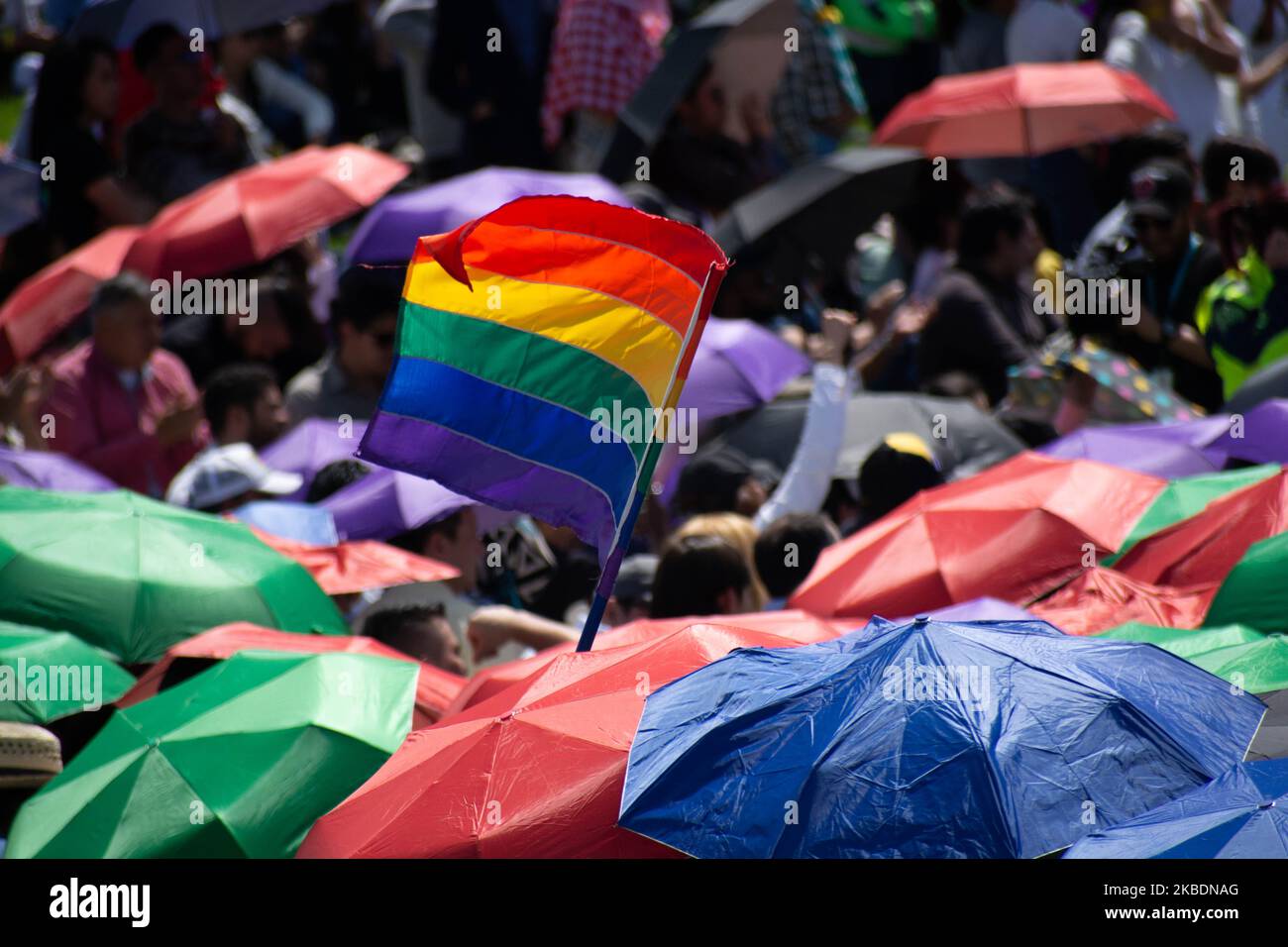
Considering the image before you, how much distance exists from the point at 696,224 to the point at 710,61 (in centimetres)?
90

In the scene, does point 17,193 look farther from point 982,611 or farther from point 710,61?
point 982,611

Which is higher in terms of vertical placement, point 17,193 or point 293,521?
point 17,193

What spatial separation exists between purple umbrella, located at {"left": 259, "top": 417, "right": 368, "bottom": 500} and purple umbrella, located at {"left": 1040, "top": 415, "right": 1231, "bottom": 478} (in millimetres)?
2901

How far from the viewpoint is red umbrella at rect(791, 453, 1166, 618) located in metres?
7.13

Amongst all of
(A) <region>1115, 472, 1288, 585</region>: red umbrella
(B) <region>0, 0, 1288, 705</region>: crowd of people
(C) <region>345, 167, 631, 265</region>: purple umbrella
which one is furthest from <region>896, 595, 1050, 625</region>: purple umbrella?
(C) <region>345, 167, 631, 265</region>: purple umbrella

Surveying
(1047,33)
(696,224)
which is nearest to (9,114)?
(696,224)

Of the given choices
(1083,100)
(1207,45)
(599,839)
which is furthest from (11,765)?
(1207,45)

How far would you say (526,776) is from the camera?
200 inches

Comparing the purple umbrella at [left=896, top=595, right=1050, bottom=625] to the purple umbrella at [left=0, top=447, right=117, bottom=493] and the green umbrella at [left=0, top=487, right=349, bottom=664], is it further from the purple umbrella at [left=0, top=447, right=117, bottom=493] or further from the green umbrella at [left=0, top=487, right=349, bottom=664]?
the purple umbrella at [left=0, top=447, right=117, bottom=493]

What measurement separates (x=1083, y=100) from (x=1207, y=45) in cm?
115

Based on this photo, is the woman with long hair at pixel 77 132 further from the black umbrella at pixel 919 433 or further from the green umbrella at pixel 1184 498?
the green umbrella at pixel 1184 498

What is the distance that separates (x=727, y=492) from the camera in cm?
859

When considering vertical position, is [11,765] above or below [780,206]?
below

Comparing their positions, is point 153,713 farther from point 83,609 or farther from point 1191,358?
point 1191,358
